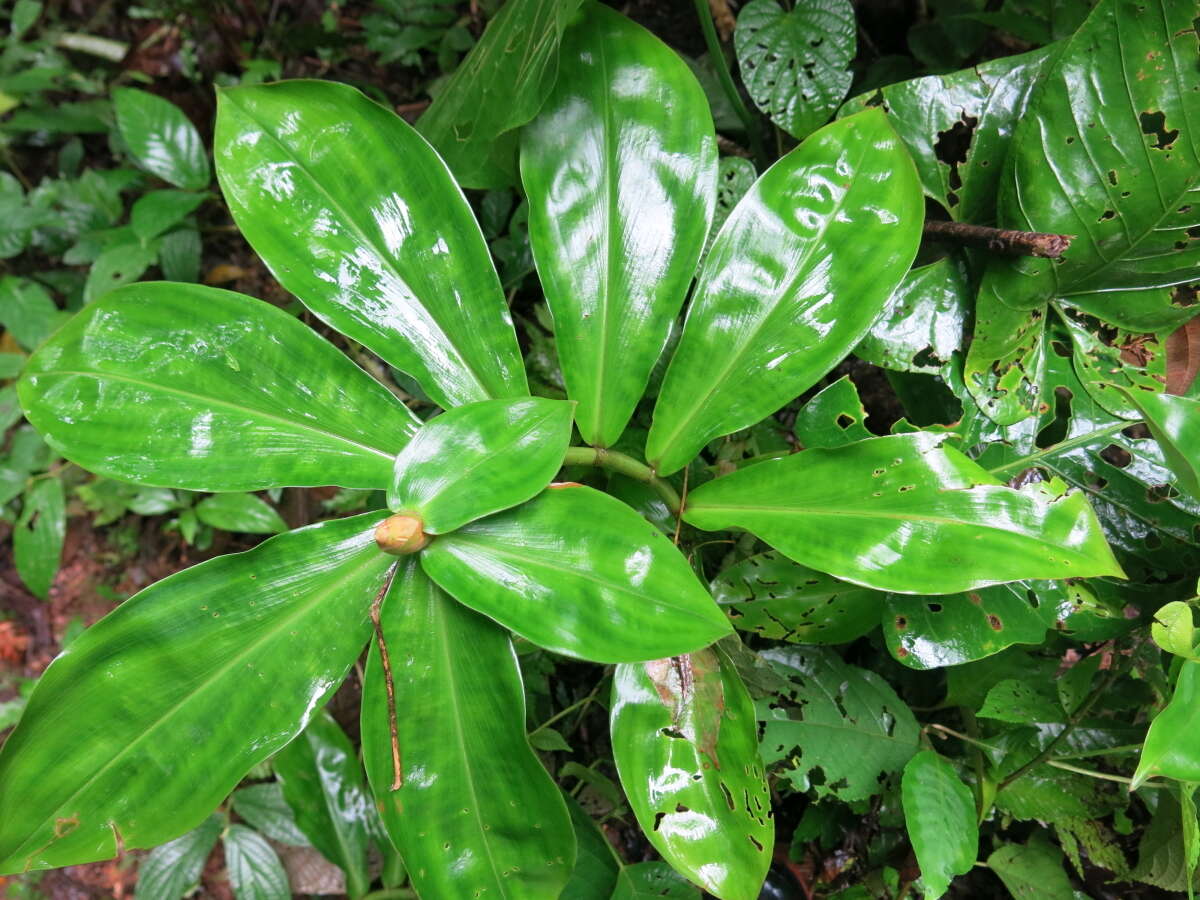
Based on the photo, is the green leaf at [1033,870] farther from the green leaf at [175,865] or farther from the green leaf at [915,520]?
the green leaf at [175,865]

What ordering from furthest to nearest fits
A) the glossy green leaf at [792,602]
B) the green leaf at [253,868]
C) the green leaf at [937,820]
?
the green leaf at [253,868] → the glossy green leaf at [792,602] → the green leaf at [937,820]

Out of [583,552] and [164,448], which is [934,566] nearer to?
[583,552]

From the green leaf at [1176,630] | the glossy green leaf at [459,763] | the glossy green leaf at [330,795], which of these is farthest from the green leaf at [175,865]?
the green leaf at [1176,630]

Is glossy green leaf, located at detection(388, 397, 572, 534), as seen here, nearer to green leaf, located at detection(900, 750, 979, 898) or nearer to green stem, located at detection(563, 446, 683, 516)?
green stem, located at detection(563, 446, 683, 516)

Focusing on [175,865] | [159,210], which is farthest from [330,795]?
[159,210]

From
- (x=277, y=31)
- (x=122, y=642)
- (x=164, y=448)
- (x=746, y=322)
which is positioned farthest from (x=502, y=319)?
(x=277, y=31)

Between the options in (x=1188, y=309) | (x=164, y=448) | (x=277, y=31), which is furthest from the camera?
(x=277, y=31)

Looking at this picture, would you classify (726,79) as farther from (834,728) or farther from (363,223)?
(834,728)
